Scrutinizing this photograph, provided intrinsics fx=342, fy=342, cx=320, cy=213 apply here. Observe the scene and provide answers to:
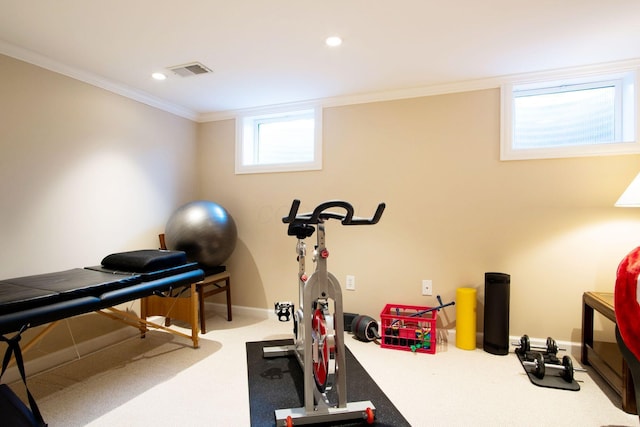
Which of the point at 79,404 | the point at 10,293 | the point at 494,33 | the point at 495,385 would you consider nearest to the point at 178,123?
the point at 10,293

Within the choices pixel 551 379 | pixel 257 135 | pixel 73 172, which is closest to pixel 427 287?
pixel 551 379

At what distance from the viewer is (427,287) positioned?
3.03m

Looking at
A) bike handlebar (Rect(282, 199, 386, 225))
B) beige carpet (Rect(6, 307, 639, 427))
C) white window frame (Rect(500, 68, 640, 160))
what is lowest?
beige carpet (Rect(6, 307, 639, 427))

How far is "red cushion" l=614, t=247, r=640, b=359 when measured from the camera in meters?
1.18

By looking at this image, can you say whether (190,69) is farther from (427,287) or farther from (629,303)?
(629,303)

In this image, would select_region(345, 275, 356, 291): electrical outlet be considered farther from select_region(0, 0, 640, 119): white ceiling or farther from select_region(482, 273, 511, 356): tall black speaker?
select_region(0, 0, 640, 119): white ceiling

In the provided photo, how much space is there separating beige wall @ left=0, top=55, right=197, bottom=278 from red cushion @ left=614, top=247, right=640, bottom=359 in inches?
129

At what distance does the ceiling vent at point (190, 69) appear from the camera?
8.54ft

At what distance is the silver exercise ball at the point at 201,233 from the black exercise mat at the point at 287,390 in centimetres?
97

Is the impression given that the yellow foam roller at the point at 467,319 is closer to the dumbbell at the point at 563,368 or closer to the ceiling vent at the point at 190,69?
the dumbbell at the point at 563,368

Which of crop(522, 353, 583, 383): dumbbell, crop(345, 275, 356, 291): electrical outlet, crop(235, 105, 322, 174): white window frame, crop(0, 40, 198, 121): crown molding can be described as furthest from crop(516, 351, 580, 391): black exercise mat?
crop(0, 40, 198, 121): crown molding

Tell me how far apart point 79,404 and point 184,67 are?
235 centimetres

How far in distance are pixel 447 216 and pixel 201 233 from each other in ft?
7.15

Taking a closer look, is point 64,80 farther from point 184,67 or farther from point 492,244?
point 492,244
